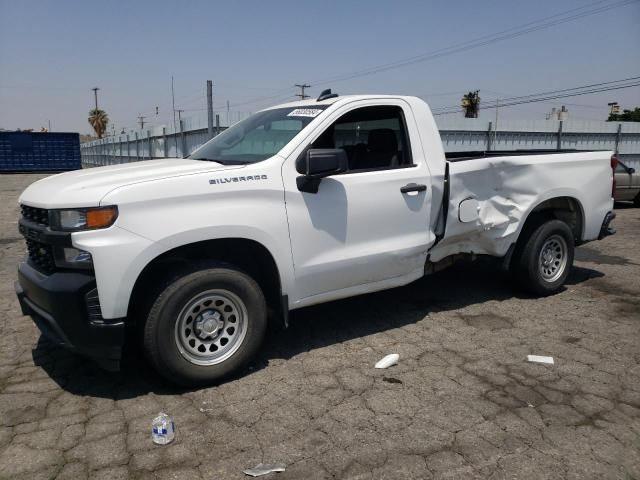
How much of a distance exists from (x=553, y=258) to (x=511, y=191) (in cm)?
107

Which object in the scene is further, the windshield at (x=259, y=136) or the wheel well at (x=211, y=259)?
the windshield at (x=259, y=136)

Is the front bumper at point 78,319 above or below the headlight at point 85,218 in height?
below

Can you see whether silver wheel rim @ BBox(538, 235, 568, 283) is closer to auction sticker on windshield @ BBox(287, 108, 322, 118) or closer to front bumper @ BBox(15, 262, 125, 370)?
auction sticker on windshield @ BBox(287, 108, 322, 118)

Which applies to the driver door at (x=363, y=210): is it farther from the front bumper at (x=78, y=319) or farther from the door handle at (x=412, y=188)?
the front bumper at (x=78, y=319)

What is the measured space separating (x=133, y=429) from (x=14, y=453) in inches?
24.5

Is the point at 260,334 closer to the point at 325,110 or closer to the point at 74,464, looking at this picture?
the point at 74,464

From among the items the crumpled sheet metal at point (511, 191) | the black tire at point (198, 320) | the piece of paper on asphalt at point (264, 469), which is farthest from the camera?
the crumpled sheet metal at point (511, 191)

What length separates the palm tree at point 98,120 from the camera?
297 feet

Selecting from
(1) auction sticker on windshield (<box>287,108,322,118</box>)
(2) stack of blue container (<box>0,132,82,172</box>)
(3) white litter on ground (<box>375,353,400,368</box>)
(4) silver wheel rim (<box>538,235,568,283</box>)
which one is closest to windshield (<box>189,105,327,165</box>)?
(1) auction sticker on windshield (<box>287,108,322,118</box>)

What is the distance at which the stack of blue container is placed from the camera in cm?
3444

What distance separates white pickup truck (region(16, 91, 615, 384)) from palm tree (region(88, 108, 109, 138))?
94.1 m

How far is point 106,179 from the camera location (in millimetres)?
3488

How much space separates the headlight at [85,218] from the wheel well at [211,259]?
40 cm

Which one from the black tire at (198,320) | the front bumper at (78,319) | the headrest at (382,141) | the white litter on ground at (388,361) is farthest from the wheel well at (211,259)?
the headrest at (382,141)
